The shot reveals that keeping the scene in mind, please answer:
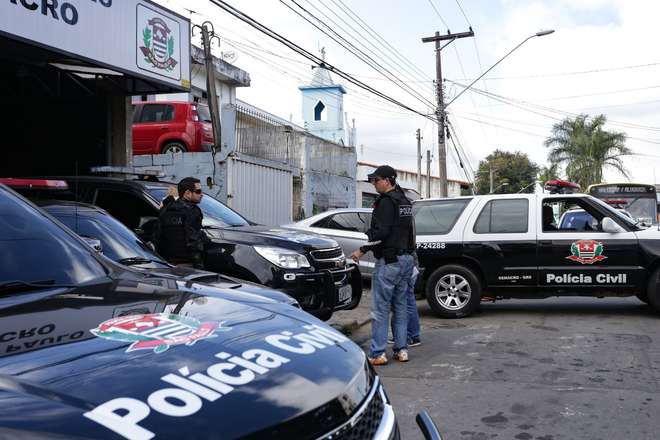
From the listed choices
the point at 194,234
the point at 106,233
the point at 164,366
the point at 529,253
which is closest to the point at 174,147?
the point at 194,234

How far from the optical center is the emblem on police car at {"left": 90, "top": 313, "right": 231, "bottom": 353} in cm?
185

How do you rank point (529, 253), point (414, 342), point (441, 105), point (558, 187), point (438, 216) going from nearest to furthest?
point (414, 342) → point (529, 253) → point (438, 216) → point (558, 187) → point (441, 105)

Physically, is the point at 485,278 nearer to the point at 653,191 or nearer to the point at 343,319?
the point at 343,319

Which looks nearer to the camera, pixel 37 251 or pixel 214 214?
pixel 37 251

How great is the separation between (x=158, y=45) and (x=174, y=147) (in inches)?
185

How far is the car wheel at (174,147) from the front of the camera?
46.8 feet

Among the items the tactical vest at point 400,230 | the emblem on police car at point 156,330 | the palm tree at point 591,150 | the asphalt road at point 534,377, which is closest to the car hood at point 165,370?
the emblem on police car at point 156,330

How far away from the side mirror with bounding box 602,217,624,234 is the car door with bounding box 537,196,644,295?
64 mm

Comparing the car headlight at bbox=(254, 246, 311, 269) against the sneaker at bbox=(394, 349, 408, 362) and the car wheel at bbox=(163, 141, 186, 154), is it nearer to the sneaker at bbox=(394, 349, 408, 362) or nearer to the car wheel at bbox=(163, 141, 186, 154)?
the sneaker at bbox=(394, 349, 408, 362)

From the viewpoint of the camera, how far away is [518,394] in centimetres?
470

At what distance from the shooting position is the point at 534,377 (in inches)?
203

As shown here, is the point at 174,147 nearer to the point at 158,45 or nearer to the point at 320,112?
the point at 158,45

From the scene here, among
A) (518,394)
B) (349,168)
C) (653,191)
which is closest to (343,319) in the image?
(518,394)

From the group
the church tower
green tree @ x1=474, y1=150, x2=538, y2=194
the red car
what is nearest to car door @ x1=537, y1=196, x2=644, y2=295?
the red car
